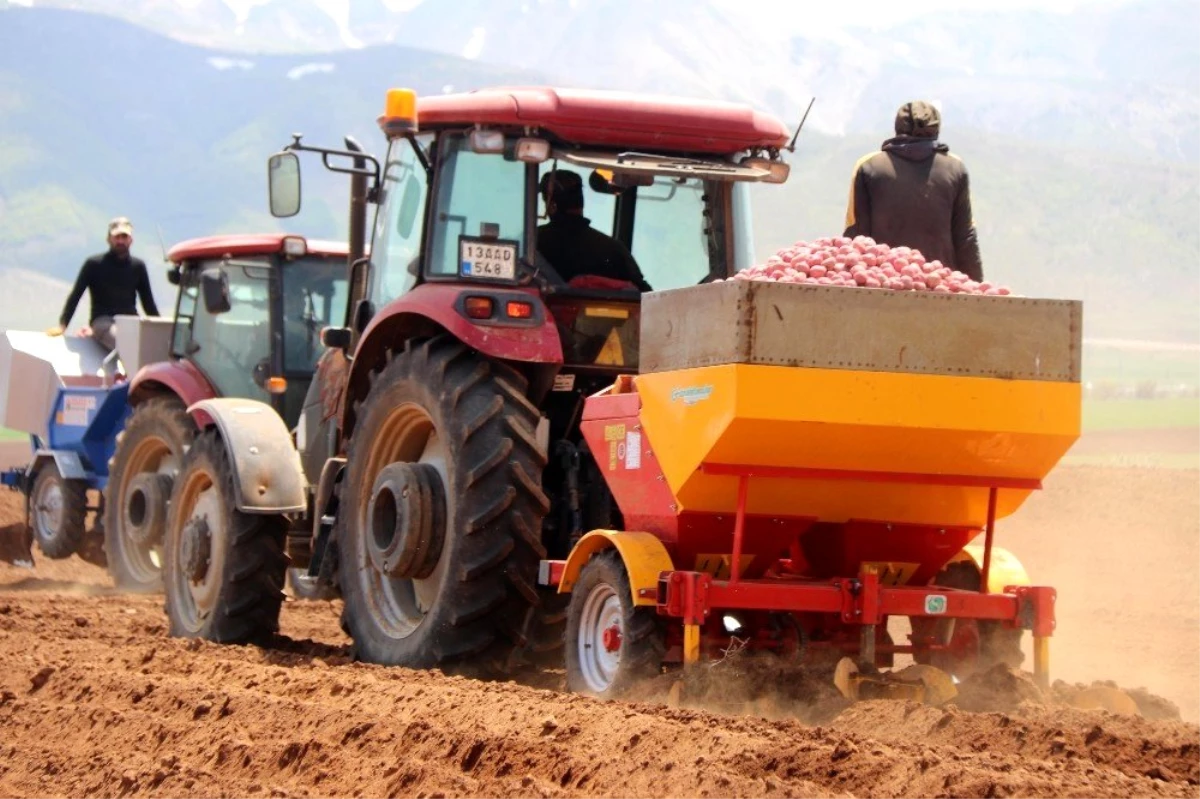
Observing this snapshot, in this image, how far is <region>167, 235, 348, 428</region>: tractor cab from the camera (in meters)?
12.4

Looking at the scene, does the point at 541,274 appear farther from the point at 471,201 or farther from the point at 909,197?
the point at 909,197

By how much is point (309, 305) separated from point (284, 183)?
360 cm

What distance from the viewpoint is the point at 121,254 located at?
1565 centimetres

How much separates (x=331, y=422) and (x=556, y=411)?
2078 millimetres

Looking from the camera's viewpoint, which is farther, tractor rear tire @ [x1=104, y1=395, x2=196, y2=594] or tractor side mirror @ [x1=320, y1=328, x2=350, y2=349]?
tractor rear tire @ [x1=104, y1=395, x2=196, y2=594]

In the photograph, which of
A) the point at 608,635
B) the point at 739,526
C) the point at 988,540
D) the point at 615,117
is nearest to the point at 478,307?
the point at 615,117

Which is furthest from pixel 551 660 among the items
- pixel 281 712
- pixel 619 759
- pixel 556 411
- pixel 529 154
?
pixel 619 759

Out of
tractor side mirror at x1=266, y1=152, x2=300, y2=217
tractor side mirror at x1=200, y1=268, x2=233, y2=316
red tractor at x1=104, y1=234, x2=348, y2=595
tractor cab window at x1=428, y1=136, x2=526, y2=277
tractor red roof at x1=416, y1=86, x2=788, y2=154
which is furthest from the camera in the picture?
red tractor at x1=104, y1=234, x2=348, y2=595

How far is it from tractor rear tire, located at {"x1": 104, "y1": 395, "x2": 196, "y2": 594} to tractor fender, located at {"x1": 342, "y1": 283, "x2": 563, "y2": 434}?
3.69m

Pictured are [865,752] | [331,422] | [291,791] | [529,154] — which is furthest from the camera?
[331,422]

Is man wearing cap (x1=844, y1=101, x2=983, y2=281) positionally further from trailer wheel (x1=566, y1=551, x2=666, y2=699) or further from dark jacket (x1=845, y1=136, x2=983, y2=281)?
trailer wheel (x1=566, y1=551, x2=666, y2=699)

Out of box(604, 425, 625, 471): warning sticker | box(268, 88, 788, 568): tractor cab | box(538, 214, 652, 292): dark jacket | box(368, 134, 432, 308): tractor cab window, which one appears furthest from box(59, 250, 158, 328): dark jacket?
box(604, 425, 625, 471): warning sticker

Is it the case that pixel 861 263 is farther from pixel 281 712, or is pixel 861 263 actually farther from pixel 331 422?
pixel 331 422

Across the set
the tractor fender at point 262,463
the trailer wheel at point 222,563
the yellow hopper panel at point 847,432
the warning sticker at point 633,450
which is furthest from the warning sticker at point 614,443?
the trailer wheel at point 222,563
